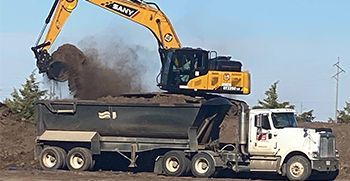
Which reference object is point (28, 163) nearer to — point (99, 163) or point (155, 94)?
point (99, 163)

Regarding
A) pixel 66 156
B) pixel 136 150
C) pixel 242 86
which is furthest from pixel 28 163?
pixel 242 86

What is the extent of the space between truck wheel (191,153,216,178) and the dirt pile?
802 cm

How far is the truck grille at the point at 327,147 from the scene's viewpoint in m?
28.4

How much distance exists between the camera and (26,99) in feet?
146

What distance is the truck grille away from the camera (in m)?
28.4

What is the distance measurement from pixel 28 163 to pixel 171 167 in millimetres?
7427

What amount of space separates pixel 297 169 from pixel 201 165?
3.29 meters

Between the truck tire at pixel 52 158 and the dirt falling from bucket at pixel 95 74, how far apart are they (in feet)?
15.3

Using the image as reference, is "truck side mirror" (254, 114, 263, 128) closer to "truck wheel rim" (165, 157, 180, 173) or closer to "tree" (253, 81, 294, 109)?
"truck wheel rim" (165, 157, 180, 173)

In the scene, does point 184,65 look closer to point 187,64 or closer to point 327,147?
point 187,64

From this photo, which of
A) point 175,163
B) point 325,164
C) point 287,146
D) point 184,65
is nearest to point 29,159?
point 184,65

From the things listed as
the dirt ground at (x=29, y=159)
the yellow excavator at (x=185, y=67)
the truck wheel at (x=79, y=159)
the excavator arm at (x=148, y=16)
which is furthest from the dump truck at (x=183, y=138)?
the excavator arm at (x=148, y=16)

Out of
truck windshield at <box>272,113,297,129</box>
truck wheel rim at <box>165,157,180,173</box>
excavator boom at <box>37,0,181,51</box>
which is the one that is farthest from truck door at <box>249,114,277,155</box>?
excavator boom at <box>37,0,181,51</box>

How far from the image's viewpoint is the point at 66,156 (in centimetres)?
3084
